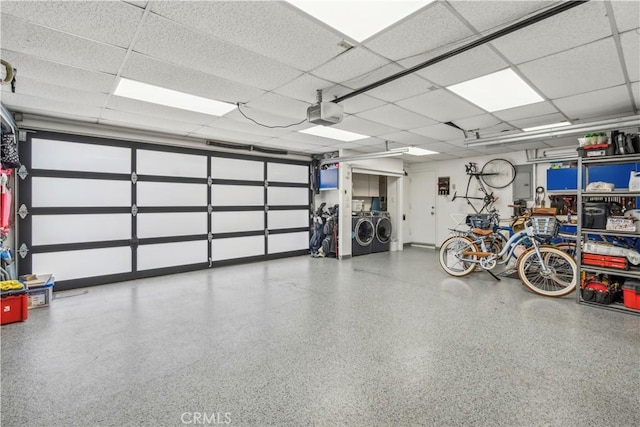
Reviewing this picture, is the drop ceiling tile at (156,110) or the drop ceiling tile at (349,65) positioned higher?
the drop ceiling tile at (156,110)

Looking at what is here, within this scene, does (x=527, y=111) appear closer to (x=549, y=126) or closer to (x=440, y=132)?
(x=549, y=126)

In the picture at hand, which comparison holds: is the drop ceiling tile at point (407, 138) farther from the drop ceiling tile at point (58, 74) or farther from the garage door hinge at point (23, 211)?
the garage door hinge at point (23, 211)

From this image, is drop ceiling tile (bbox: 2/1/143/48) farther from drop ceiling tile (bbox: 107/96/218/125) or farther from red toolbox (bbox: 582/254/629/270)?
red toolbox (bbox: 582/254/629/270)

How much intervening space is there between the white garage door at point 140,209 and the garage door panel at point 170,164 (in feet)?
0.06

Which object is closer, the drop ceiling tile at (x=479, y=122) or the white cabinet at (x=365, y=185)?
the drop ceiling tile at (x=479, y=122)

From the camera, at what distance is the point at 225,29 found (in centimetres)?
213

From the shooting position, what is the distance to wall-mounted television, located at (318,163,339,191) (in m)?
6.93

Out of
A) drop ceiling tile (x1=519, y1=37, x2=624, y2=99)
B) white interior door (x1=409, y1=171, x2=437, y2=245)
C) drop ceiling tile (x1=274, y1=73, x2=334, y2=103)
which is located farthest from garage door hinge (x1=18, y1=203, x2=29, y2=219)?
white interior door (x1=409, y1=171, x2=437, y2=245)

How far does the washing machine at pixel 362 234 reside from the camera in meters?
7.16

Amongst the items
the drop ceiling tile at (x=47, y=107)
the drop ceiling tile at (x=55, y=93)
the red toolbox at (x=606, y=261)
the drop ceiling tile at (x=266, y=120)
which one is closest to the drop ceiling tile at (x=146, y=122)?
the drop ceiling tile at (x=47, y=107)

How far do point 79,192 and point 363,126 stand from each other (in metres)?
4.42

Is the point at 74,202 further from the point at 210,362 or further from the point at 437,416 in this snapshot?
the point at 437,416

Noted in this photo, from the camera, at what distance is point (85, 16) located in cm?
197

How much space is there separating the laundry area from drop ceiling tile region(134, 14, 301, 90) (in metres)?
0.02
